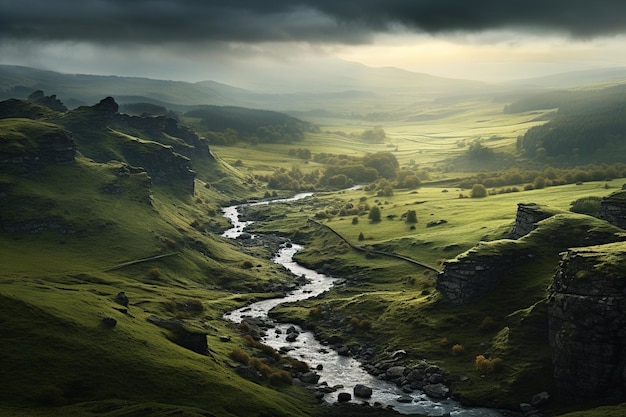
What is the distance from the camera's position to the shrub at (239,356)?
100062 mm

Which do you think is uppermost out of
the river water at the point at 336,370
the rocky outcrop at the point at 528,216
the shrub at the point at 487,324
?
the rocky outcrop at the point at 528,216

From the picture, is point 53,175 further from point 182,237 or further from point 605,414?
point 605,414

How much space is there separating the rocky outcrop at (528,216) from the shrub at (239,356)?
7306cm

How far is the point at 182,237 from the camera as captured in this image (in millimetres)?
189875

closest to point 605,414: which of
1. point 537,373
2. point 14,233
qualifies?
point 537,373

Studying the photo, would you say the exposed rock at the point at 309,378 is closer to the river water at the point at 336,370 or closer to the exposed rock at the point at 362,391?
the river water at the point at 336,370

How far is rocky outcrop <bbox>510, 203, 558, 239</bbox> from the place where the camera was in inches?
5527

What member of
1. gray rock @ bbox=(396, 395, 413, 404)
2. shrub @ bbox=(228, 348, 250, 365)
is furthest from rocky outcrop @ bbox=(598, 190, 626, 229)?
shrub @ bbox=(228, 348, 250, 365)

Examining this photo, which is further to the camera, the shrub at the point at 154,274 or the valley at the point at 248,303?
the shrub at the point at 154,274

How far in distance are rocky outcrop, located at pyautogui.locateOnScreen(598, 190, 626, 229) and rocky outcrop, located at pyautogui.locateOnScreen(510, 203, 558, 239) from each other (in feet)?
35.0

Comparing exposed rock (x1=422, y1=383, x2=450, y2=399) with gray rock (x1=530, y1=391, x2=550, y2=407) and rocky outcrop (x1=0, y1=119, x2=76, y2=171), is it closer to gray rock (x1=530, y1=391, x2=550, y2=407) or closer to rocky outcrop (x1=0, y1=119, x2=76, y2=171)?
gray rock (x1=530, y1=391, x2=550, y2=407)

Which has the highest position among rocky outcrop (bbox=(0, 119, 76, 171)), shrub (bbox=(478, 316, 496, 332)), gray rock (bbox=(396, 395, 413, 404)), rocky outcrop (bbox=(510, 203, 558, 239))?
rocky outcrop (bbox=(0, 119, 76, 171))

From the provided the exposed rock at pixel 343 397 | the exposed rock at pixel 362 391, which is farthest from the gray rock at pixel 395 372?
the exposed rock at pixel 343 397

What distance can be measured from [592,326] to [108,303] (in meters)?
77.3
